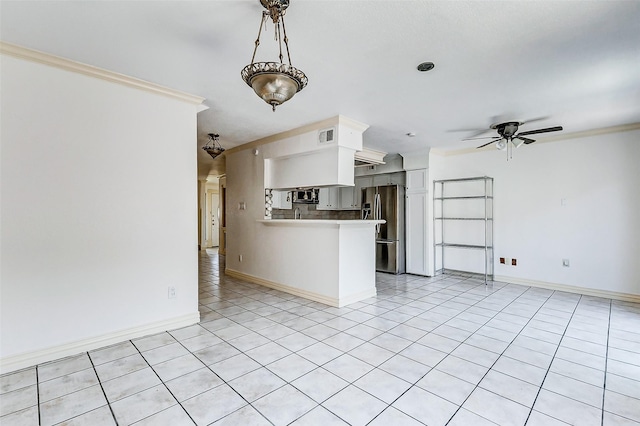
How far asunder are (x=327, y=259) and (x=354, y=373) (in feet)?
6.13

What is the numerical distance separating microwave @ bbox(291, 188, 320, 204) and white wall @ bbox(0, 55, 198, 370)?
2.89 metres

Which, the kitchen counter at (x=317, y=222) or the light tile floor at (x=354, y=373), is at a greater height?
the kitchen counter at (x=317, y=222)

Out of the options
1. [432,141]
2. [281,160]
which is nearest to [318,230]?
[281,160]

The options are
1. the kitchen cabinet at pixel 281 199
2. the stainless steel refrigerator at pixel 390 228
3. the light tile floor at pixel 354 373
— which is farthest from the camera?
the stainless steel refrigerator at pixel 390 228

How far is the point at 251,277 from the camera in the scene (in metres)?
5.20

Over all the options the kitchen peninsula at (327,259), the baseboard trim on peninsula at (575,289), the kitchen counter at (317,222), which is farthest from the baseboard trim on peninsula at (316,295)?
the baseboard trim on peninsula at (575,289)

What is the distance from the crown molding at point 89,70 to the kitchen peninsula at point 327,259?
83.5 inches

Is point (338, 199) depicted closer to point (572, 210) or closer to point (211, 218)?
point (572, 210)

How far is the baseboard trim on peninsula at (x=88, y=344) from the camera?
2256 mm

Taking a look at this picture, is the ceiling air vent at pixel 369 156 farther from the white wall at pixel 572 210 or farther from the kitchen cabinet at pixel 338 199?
the white wall at pixel 572 210

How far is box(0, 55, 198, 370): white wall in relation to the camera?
229 cm

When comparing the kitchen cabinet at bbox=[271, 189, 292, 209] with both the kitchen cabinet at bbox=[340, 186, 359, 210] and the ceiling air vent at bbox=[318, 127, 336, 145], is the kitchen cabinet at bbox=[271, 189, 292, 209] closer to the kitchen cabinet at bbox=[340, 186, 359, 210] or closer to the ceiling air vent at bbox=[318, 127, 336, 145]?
the ceiling air vent at bbox=[318, 127, 336, 145]

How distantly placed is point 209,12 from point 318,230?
2785 millimetres

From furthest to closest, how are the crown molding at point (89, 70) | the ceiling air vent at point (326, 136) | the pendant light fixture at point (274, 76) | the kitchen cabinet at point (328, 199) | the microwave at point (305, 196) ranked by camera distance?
1. the kitchen cabinet at point (328, 199)
2. the microwave at point (305, 196)
3. the ceiling air vent at point (326, 136)
4. the crown molding at point (89, 70)
5. the pendant light fixture at point (274, 76)
